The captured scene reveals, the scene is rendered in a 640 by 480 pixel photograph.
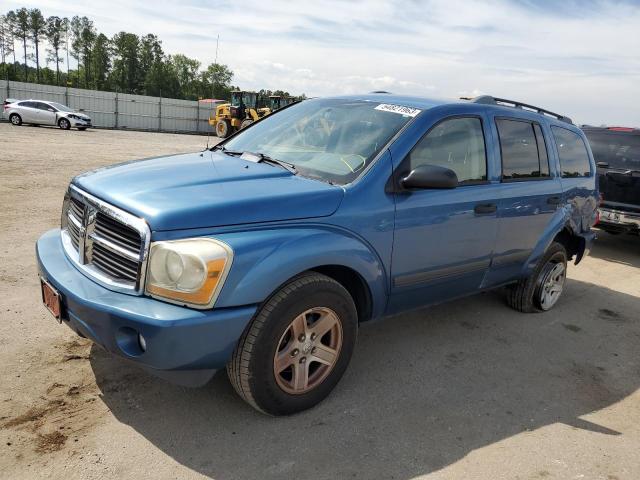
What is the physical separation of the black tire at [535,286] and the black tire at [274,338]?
257 cm

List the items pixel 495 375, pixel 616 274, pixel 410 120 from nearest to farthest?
pixel 410 120, pixel 495 375, pixel 616 274

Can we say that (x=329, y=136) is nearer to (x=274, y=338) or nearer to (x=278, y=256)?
(x=278, y=256)

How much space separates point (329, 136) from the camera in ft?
11.9

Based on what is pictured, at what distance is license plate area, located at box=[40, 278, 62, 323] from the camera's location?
9.18 ft

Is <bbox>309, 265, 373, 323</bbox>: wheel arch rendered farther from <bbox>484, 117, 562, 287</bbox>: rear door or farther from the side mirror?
<bbox>484, 117, 562, 287</bbox>: rear door

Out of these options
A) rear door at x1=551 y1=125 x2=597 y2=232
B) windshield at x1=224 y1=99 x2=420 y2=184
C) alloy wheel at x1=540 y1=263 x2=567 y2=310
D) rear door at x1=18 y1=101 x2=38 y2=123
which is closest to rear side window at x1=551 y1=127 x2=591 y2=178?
rear door at x1=551 y1=125 x2=597 y2=232

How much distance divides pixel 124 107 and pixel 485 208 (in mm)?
35653

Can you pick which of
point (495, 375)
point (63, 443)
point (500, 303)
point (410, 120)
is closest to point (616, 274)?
point (500, 303)

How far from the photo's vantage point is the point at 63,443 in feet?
8.62

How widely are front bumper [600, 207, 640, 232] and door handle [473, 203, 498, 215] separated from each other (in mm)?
4764

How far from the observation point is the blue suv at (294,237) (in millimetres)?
2496

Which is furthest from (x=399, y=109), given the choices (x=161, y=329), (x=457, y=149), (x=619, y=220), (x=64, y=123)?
(x=64, y=123)

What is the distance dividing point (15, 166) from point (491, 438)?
1117 cm

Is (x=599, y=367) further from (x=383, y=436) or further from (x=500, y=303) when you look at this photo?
(x=383, y=436)
